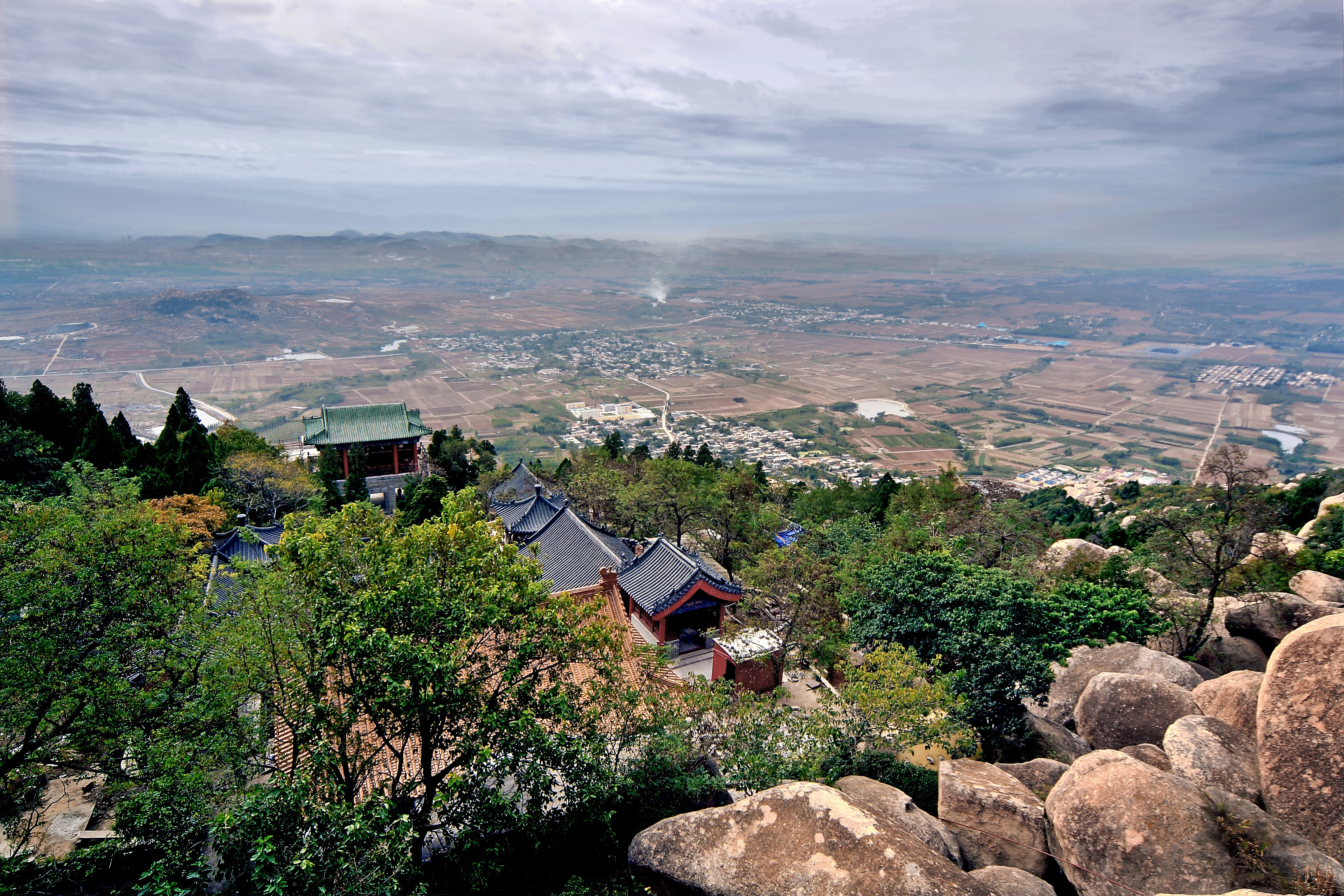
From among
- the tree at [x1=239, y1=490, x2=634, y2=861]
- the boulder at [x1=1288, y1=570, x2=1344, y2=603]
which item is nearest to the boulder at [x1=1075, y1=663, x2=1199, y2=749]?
the boulder at [x1=1288, y1=570, x2=1344, y2=603]

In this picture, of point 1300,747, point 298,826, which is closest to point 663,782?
point 298,826

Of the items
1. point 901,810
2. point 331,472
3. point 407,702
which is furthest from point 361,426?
point 901,810

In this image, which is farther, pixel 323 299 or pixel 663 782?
pixel 323 299

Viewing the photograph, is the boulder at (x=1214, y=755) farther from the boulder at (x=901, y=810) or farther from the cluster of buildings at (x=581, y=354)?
the cluster of buildings at (x=581, y=354)

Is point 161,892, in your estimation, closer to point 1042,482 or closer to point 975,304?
point 1042,482

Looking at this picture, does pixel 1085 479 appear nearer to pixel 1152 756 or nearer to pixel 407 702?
pixel 1152 756

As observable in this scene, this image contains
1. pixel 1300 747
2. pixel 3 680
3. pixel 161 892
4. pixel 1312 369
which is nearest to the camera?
pixel 161 892
